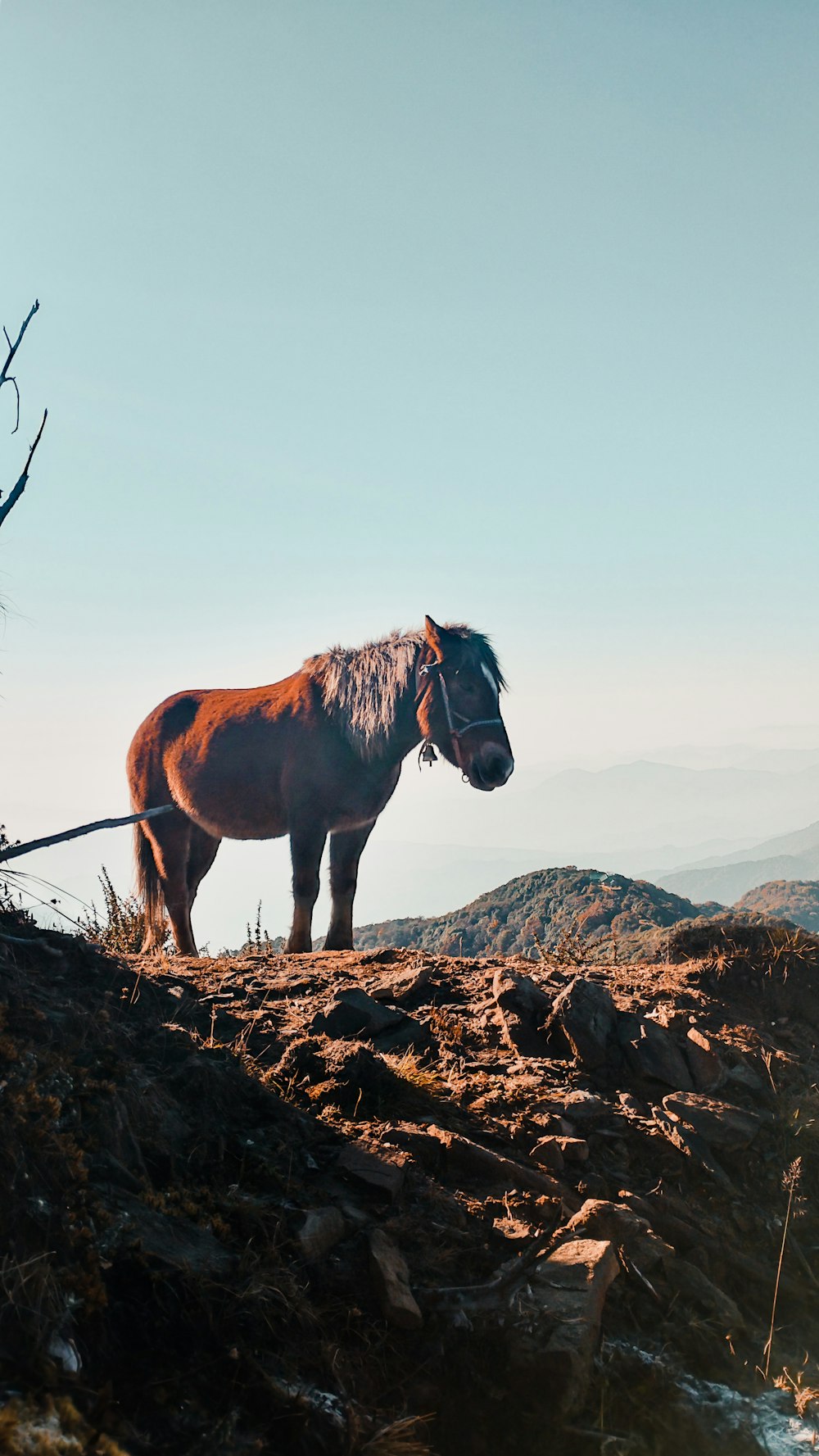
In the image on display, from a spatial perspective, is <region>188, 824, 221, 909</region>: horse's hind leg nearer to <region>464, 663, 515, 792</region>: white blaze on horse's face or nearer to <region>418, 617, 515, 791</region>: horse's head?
<region>418, 617, 515, 791</region>: horse's head

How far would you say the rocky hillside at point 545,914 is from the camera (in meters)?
13.4

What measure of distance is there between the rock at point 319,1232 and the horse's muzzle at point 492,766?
491 centimetres

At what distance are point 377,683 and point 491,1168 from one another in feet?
17.0

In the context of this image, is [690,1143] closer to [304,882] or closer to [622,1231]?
[622,1231]

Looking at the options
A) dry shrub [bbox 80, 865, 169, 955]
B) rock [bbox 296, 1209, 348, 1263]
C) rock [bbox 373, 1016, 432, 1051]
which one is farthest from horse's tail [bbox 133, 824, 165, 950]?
rock [bbox 296, 1209, 348, 1263]

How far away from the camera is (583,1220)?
3.71 m

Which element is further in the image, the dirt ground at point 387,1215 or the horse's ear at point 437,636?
the horse's ear at point 437,636

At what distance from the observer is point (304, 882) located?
27.5 feet

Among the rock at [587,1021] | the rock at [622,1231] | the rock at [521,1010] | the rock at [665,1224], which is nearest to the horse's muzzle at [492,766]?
the rock at [521,1010]

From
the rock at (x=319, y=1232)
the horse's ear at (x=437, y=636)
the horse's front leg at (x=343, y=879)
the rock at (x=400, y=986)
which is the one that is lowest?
the rock at (x=319, y=1232)

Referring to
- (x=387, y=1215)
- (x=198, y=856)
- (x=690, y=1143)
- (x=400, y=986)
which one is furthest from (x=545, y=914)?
(x=387, y=1215)

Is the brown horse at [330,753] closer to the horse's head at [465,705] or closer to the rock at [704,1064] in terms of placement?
the horse's head at [465,705]

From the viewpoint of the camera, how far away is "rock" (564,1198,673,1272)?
3.69 m

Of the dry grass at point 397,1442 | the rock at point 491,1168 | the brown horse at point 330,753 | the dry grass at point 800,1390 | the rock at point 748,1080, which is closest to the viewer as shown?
the dry grass at point 397,1442
